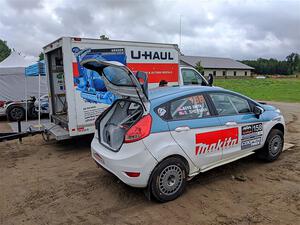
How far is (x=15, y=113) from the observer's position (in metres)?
13.1

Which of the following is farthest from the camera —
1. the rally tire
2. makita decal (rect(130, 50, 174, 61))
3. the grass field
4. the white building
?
the white building

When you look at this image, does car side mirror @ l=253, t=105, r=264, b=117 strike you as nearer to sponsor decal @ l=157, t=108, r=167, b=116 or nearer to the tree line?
sponsor decal @ l=157, t=108, r=167, b=116

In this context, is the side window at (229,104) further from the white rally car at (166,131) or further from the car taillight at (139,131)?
the car taillight at (139,131)

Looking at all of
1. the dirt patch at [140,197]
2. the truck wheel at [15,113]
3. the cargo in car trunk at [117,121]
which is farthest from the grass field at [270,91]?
the cargo in car trunk at [117,121]

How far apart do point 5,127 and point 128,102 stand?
882cm

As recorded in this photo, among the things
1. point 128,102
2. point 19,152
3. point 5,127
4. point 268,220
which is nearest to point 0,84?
point 5,127

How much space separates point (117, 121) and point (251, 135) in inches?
95.2

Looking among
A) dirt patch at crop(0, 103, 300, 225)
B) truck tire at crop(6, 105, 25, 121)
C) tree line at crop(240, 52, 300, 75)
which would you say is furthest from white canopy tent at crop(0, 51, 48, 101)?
tree line at crop(240, 52, 300, 75)

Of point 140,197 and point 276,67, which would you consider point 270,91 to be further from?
point 276,67

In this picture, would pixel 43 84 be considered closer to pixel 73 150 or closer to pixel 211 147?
pixel 73 150

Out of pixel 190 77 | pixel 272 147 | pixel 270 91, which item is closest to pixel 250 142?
pixel 272 147

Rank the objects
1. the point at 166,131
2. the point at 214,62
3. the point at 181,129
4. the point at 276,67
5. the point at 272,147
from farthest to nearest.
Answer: the point at 276,67 → the point at 214,62 → the point at 272,147 → the point at 181,129 → the point at 166,131

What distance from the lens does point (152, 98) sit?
170 inches

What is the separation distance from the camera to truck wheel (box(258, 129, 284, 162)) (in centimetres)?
555
